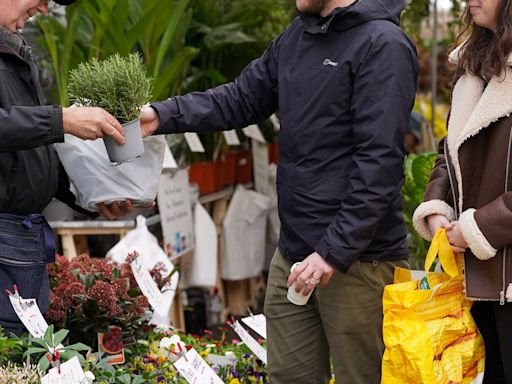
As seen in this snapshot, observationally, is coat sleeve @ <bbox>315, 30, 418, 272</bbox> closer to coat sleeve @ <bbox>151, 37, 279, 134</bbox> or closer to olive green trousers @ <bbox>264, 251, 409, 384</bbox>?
olive green trousers @ <bbox>264, 251, 409, 384</bbox>

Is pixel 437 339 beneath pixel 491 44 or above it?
beneath

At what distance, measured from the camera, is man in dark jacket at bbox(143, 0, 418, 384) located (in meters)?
1.97

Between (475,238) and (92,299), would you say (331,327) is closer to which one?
(475,238)

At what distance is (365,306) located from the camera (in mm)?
2125

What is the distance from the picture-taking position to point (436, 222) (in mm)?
2031

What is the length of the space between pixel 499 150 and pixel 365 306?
550 millimetres

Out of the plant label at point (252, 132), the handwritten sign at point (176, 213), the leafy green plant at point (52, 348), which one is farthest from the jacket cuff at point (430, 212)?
the plant label at point (252, 132)

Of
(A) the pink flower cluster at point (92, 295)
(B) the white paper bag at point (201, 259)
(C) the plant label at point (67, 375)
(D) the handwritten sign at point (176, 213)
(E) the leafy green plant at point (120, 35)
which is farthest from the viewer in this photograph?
(B) the white paper bag at point (201, 259)

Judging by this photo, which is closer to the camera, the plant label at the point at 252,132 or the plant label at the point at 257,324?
the plant label at the point at 257,324

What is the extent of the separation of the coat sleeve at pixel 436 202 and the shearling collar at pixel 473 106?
7cm

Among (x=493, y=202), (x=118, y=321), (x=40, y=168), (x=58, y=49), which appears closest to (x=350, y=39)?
(x=493, y=202)

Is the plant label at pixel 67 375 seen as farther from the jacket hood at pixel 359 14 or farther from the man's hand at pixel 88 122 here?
the jacket hood at pixel 359 14

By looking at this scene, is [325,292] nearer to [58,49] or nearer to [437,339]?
[437,339]

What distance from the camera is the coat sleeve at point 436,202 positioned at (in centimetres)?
205
